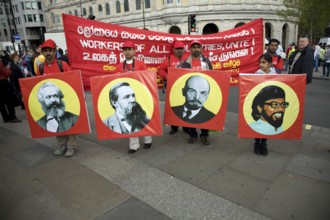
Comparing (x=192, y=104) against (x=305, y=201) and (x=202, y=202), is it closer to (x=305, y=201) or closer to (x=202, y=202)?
(x=202, y=202)

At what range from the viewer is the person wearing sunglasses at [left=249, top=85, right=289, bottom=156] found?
3674 mm

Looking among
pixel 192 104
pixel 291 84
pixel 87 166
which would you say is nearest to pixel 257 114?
pixel 291 84

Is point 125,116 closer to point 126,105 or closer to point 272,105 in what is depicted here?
point 126,105

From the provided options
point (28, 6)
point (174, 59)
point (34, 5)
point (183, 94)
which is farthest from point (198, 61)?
point (28, 6)

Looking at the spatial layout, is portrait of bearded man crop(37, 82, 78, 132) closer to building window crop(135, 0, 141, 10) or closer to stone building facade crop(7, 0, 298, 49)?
stone building facade crop(7, 0, 298, 49)

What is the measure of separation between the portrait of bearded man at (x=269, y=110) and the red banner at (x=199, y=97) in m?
0.50

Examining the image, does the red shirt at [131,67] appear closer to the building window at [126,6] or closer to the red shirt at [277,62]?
the red shirt at [277,62]

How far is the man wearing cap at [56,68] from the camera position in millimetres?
3985

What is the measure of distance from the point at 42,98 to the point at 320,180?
167 inches

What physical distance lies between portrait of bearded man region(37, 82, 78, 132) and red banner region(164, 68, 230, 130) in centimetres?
170

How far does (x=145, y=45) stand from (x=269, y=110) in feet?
8.86

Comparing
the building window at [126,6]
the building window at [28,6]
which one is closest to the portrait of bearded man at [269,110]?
the building window at [126,6]

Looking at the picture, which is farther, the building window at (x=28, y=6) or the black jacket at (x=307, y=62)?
the building window at (x=28, y=6)

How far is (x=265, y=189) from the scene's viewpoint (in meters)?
3.00
